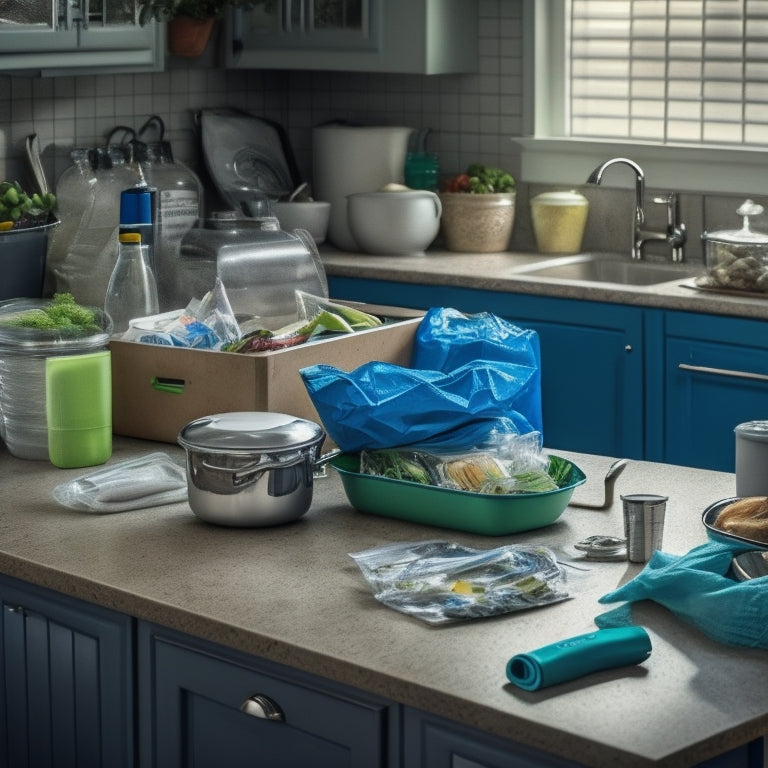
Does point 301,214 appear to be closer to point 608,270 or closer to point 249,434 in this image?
point 608,270

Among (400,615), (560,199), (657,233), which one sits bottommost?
(400,615)

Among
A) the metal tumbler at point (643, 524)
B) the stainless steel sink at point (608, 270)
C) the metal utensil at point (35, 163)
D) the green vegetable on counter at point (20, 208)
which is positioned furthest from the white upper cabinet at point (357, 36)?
the metal tumbler at point (643, 524)

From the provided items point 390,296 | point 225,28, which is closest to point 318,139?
point 225,28

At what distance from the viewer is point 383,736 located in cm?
163

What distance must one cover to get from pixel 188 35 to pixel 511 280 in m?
1.34

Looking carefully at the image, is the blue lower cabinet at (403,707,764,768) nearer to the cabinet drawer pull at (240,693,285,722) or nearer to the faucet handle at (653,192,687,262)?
the cabinet drawer pull at (240,693,285,722)

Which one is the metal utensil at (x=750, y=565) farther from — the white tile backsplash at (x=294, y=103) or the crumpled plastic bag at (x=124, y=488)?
the white tile backsplash at (x=294, y=103)

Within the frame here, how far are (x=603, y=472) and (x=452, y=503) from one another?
424mm

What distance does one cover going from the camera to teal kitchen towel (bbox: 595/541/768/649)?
162 centimetres

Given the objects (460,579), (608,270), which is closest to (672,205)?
(608,270)

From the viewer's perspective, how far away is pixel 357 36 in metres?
4.66

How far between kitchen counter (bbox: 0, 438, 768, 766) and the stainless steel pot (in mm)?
33

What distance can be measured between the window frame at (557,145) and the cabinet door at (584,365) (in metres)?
0.73

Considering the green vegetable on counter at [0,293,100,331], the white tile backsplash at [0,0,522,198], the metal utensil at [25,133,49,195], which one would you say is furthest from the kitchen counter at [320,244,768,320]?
the green vegetable on counter at [0,293,100,331]
